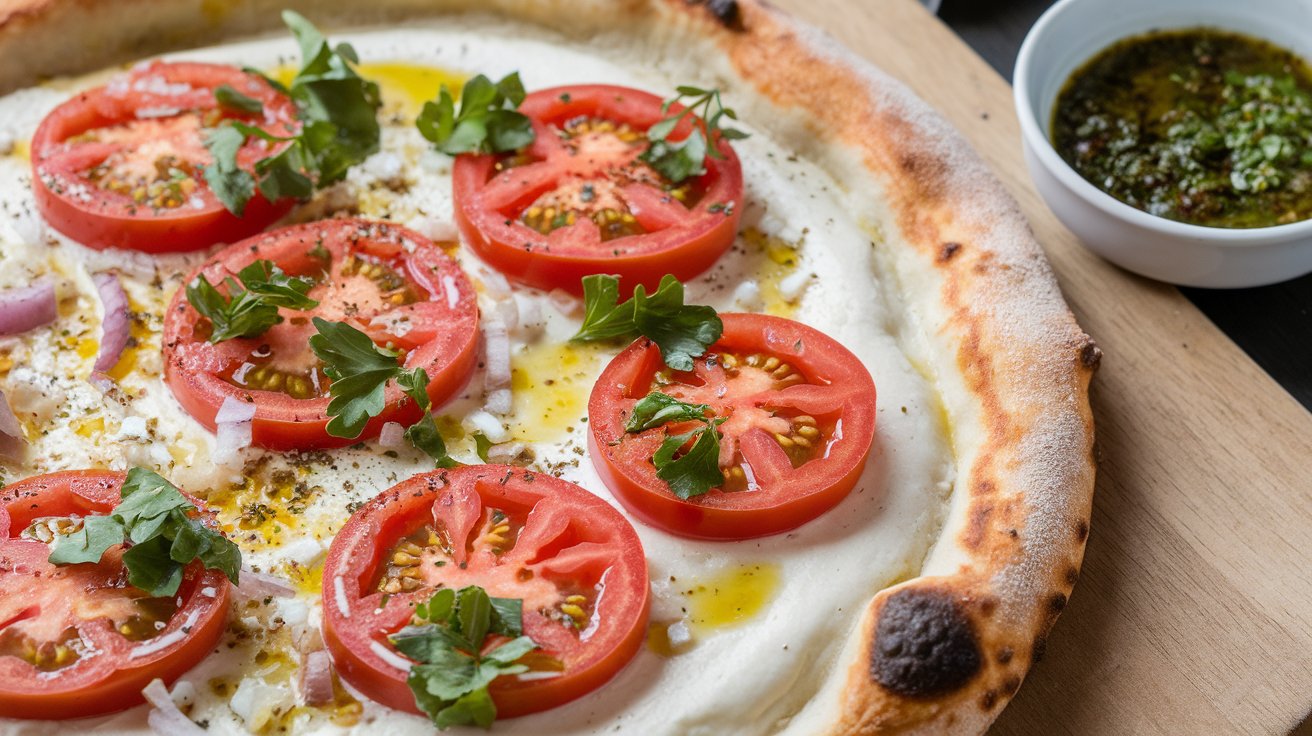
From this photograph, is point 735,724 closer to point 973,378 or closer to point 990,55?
point 973,378

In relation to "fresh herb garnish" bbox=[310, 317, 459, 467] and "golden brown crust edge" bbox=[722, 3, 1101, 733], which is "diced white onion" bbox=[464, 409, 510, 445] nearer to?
"fresh herb garnish" bbox=[310, 317, 459, 467]

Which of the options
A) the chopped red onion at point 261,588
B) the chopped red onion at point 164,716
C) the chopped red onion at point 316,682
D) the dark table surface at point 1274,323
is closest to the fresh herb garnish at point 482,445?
the chopped red onion at point 261,588

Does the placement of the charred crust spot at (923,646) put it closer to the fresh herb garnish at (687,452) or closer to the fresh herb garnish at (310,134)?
the fresh herb garnish at (687,452)

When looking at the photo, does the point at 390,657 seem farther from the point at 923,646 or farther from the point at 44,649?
the point at 923,646

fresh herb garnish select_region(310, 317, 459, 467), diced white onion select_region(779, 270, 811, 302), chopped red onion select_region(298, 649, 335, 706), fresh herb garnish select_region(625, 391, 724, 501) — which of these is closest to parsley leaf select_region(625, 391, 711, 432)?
fresh herb garnish select_region(625, 391, 724, 501)

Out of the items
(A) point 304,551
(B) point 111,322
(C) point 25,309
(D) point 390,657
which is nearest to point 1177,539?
(D) point 390,657
